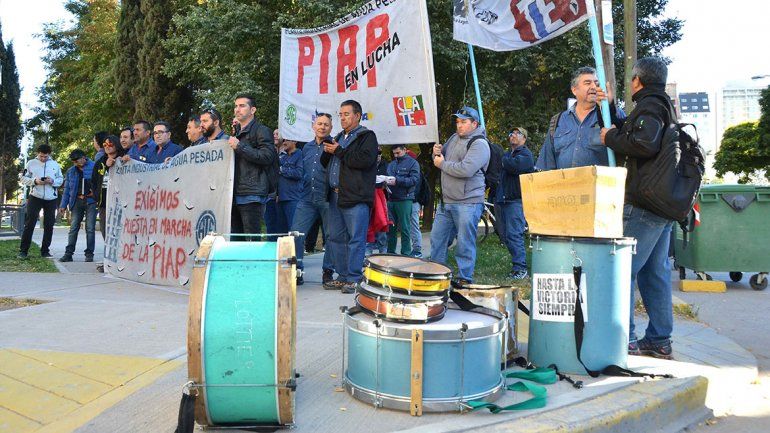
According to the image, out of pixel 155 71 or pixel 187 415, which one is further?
pixel 155 71

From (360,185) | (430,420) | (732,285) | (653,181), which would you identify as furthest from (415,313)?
(732,285)

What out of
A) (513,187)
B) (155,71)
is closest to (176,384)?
(513,187)

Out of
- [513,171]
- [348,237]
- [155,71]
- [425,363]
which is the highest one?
[155,71]

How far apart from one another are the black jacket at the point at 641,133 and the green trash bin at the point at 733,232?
202 inches

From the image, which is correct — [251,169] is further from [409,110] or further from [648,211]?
[648,211]

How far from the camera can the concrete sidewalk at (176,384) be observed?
3352mm

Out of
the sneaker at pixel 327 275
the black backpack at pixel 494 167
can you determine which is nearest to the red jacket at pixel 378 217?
the sneaker at pixel 327 275

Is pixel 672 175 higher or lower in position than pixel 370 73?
lower

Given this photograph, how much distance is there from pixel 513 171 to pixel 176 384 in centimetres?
681

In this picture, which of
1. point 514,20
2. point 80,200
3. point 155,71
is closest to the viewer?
point 514,20

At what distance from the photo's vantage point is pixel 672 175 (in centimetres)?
443

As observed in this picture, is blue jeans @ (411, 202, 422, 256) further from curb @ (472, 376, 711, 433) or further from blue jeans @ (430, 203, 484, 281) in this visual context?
curb @ (472, 376, 711, 433)

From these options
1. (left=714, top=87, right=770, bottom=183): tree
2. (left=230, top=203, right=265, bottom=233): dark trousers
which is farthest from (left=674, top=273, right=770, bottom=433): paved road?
(left=714, top=87, right=770, bottom=183): tree

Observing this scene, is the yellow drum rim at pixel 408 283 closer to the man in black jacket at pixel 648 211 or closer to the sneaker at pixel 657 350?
the man in black jacket at pixel 648 211
